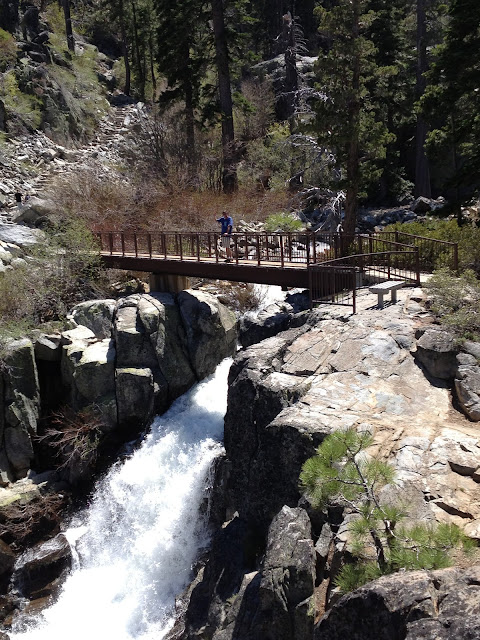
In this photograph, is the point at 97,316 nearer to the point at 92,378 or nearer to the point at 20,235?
the point at 92,378

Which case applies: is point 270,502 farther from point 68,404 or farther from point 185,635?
point 68,404

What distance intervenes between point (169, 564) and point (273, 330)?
6.24 metres

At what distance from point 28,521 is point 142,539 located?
2.93m

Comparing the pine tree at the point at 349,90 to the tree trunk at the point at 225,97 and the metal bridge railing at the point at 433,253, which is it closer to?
the metal bridge railing at the point at 433,253

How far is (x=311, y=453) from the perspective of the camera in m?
7.88

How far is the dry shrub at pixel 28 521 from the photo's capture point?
1330cm

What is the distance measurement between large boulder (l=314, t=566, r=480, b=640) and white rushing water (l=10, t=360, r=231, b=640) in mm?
7385

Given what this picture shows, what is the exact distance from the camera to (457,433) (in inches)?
308

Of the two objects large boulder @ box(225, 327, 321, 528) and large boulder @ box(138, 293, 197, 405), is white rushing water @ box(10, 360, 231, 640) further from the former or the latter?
large boulder @ box(225, 327, 321, 528)

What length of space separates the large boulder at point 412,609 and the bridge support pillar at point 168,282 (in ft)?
46.5

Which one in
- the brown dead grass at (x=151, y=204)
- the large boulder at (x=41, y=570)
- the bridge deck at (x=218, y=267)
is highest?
the brown dead grass at (x=151, y=204)

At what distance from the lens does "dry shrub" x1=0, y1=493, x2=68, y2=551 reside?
13305 millimetres

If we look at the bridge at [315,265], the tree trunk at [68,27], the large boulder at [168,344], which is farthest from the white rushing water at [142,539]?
the tree trunk at [68,27]

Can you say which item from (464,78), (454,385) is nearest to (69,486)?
(454,385)
